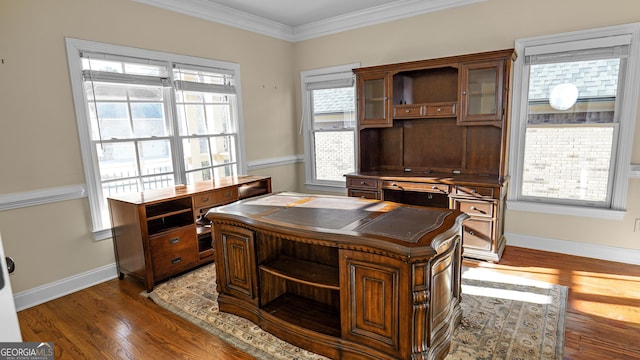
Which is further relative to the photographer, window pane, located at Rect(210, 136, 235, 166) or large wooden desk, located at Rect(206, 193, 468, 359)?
window pane, located at Rect(210, 136, 235, 166)

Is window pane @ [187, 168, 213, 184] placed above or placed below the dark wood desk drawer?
above

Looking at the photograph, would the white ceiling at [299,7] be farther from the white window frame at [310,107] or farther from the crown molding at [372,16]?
the white window frame at [310,107]

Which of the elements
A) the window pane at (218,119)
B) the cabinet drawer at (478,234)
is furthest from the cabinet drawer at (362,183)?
the window pane at (218,119)

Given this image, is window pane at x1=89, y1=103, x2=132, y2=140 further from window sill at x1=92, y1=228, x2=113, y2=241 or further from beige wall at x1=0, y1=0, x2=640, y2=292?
window sill at x1=92, y1=228, x2=113, y2=241

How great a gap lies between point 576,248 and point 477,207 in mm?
1146

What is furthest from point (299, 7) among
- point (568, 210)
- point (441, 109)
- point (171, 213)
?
point (568, 210)

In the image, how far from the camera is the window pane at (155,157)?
3613 mm

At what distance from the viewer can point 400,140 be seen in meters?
4.38

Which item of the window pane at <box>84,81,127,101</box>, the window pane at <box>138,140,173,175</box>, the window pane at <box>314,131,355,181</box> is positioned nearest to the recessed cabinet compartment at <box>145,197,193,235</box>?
A: the window pane at <box>138,140,173,175</box>

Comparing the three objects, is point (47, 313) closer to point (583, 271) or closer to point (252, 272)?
point (252, 272)

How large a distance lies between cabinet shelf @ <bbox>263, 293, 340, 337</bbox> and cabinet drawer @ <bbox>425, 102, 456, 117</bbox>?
2404 mm

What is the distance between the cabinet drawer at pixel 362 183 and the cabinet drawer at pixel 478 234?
3.59 ft

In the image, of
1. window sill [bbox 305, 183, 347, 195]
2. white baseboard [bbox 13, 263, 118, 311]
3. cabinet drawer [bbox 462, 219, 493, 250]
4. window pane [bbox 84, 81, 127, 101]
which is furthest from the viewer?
window sill [bbox 305, 183, 347, 195]

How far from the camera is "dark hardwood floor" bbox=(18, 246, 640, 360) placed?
7.45 ft
